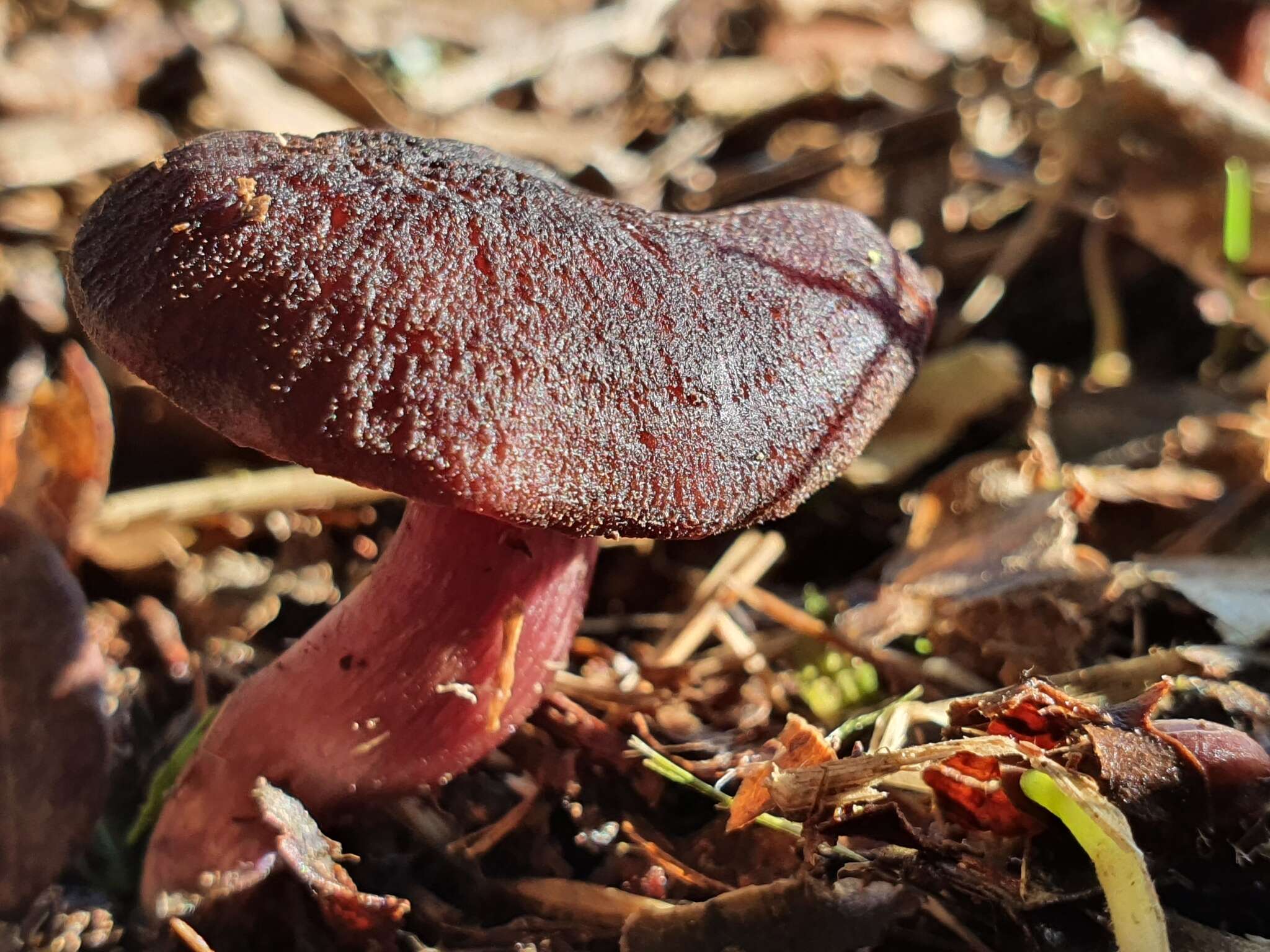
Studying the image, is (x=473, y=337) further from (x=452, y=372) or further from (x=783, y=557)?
(x=783, y=557)

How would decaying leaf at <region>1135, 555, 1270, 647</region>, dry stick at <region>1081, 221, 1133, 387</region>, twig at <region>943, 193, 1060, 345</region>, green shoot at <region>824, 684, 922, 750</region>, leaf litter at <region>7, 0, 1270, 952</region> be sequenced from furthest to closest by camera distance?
twig at <region>943, 193, 1060, 345</region>, dry stick at <region>1081, 221, 1133, 387</region>, decaying leaf at <region>1135, 555, 1270, 647</region>, green shoot at <region>824, 684, 922, 750</region>, leaf litter at <region>7, 0, 1270, 952</region>

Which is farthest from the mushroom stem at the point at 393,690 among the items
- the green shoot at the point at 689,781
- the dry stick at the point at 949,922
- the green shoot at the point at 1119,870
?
the green shoot at the point at 1119,870

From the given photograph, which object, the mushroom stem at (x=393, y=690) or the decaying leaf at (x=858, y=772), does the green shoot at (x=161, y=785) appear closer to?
the mushroom stem at (x=393, y=690)

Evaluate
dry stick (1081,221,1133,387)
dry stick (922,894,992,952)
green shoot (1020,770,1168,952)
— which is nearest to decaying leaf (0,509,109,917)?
dry stick (922,894,992,952)

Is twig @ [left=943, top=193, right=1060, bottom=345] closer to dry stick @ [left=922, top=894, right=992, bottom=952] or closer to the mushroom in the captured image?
the mushroom

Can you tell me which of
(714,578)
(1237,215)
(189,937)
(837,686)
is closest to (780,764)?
(837,686)
